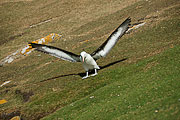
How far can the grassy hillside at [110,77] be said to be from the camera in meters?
16.6

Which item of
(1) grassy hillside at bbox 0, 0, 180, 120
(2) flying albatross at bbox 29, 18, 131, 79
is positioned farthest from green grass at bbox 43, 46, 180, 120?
(2) flying albatross at bbox 29, 18, 131, 79

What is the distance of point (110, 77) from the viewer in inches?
957

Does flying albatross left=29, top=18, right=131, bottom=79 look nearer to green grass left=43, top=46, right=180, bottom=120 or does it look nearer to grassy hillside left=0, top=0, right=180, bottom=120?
grassy hillside left=0, top=0, right=180, bottom=120

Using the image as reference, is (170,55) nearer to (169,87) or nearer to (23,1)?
(169,87)

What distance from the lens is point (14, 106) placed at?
26.4 metres

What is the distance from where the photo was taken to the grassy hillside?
54.6 feet

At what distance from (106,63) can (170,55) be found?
28.1ft

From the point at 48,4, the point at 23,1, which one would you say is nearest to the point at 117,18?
the point at 48,4

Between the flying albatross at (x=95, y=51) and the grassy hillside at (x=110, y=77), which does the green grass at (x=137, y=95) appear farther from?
the flying albatross at (x=95, y=51)

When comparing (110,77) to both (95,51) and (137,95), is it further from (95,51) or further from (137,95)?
(137,95)

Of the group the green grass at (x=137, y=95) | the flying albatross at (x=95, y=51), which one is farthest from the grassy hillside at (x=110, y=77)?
the flying albatross at (x=95, y=51)

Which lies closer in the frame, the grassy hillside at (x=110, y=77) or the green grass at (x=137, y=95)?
the green grass at (x=137, y=95)

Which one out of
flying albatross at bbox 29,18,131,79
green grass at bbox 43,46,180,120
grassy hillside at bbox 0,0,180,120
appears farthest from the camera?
flying albatross at bbox 29,18,131,79

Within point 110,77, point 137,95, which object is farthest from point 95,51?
point 137,95
